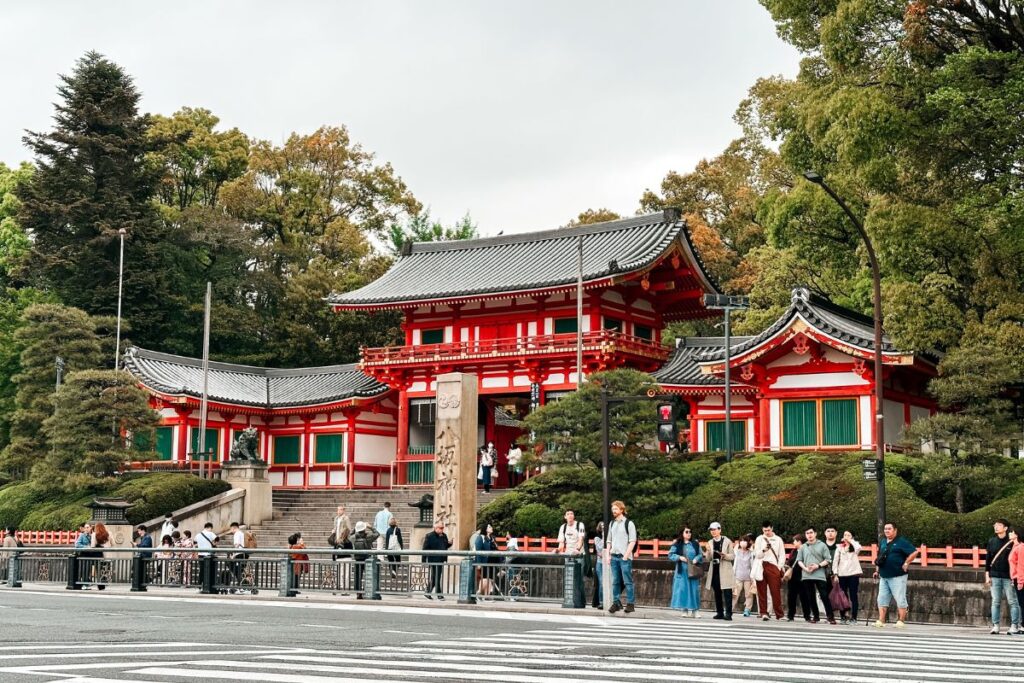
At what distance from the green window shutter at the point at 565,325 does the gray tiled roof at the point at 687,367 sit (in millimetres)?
3752

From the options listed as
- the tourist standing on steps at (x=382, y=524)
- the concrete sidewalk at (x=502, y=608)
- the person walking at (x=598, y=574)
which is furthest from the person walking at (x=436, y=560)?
the tourist standing on steps at (x=382, y=524)

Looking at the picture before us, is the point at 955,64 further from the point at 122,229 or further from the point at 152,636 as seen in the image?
the point at 122,229

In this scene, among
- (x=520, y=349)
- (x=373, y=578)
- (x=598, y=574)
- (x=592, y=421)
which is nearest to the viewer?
(x=598, y=574)

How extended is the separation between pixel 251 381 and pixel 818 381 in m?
26.8

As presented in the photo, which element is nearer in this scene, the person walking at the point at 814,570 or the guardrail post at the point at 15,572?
the person walking at the point at 814,570

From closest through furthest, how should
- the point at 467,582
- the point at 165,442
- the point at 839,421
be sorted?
the point at 467,582, the point at 839,421, the point at 165,442

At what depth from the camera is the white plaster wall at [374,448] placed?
170 feet

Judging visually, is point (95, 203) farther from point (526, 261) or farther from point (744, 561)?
point (744, 561)

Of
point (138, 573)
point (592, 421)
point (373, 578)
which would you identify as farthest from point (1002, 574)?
point (138, 573)

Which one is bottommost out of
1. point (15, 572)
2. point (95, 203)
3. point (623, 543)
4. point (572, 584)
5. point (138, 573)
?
point (15, 572)

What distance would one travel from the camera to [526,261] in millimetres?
50062

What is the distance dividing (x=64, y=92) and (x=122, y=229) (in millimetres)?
9809

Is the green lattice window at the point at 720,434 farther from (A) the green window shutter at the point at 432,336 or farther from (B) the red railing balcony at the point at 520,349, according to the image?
(A) the green window shutter at the point at 432,336

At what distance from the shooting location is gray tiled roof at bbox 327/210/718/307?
153 ft
